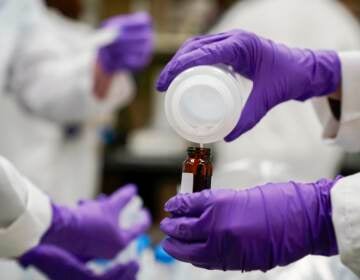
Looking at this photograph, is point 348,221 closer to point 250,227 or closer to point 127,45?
point 250,227

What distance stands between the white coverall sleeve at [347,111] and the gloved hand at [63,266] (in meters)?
0.40

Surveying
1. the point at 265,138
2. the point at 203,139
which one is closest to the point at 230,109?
the point at 203,139

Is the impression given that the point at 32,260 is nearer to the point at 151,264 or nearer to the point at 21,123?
the point at 151,264

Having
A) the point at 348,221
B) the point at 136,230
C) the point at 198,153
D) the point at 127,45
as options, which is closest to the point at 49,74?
the point at 127,45

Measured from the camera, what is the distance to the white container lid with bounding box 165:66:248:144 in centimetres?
73

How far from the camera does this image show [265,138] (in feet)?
6.23

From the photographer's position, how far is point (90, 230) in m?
1.03

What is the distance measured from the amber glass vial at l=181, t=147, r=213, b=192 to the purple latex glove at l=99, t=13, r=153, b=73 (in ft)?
3.46

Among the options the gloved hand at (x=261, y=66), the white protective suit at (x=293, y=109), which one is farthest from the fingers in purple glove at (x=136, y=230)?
the white protective suit at (x=293, y=109)

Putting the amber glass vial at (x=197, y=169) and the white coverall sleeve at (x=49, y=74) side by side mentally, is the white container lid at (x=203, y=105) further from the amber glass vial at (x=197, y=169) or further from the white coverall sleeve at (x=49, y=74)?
the white coverall sleeve at (x=49, y=74)

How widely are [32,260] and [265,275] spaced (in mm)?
376

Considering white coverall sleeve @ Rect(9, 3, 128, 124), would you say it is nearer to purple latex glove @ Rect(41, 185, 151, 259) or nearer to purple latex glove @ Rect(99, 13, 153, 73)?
purple latex glove @ Rect(99, 13, 153, 73)

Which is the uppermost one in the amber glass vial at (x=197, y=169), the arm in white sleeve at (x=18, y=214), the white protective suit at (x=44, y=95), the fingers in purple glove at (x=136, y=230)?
the amber glass vial at (x=197, y=169)

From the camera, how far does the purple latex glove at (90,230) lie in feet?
3.29
